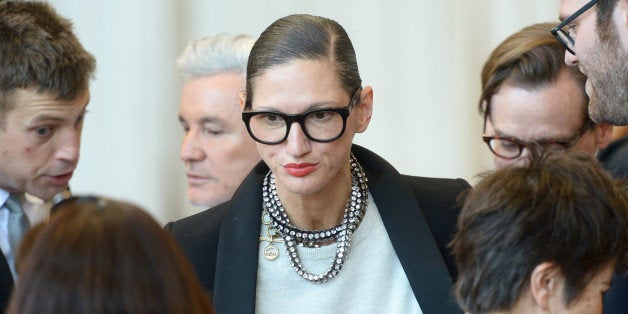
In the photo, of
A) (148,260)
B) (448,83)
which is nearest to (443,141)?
(448,83)

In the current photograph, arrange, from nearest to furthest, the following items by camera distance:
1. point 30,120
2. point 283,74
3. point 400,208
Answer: point 283,74 < point 400,208 < point 30,120

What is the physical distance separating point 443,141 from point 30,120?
2.45 m

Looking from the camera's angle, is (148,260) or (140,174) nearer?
(148,260)

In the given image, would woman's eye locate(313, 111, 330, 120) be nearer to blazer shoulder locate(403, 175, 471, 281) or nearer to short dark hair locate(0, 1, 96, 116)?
blazer shoulder locate(403, 175, 471, 281)

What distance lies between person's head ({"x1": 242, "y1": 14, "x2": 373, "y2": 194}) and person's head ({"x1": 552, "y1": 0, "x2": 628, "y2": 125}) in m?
0.56

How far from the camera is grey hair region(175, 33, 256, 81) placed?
3465 mm

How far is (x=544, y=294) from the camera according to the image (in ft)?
6.91

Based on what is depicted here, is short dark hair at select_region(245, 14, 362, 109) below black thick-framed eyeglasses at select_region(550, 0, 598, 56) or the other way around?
the other way around

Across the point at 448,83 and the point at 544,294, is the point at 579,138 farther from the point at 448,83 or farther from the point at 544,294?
the point at 448,83

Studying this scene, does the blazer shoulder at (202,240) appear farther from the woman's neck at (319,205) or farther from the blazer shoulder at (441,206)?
the blazer shoulder at (441,206)

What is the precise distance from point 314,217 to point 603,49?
0.82 metres

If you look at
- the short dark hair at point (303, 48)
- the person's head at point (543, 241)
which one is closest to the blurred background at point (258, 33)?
A: the short dark hair at point (303, 48)

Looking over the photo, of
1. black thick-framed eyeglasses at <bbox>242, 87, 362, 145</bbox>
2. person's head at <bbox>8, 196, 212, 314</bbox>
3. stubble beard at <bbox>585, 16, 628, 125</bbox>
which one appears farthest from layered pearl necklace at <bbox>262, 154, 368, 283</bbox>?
person's head at <bbox>8, 196, 212, 314</bbox>

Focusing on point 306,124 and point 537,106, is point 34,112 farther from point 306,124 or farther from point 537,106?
point 537,106
